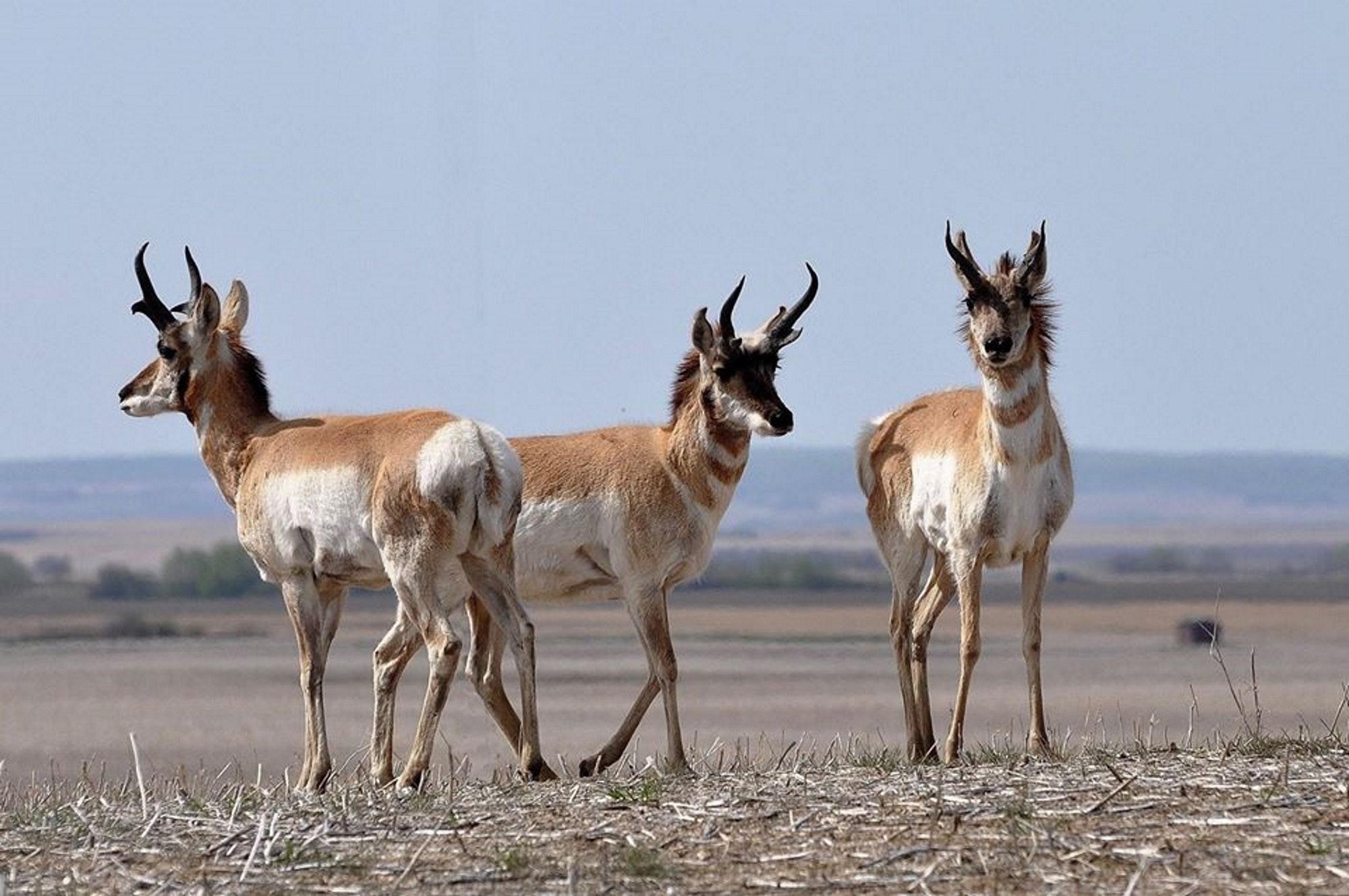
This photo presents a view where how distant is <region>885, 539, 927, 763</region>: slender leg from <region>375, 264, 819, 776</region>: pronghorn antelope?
44.7 inches

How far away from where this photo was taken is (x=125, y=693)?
4794 cm

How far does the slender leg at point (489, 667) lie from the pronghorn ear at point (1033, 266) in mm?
3788

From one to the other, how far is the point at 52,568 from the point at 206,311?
117520 millimetres

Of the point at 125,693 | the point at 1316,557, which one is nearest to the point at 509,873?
the point at 125,693

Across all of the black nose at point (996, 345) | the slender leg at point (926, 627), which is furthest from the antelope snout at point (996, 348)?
the slender leg at point (926, 627)

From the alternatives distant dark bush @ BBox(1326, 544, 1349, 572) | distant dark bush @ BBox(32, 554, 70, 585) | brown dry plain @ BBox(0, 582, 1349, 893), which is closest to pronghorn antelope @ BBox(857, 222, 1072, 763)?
brown dry plain @ BBox(0, 582, 1349, 893)

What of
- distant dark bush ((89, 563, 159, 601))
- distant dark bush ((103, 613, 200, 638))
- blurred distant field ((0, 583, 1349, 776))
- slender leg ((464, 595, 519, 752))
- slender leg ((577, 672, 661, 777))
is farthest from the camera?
distant dark bush ((89, 563, 159, 601))

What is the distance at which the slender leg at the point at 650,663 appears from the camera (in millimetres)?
16016

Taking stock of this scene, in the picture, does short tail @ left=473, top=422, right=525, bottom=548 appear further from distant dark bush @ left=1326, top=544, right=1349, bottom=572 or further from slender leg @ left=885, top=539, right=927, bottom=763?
distant dark bush @ left=1326, top=544, right=1349, bottom=572

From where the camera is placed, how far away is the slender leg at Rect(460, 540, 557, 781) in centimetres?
1479

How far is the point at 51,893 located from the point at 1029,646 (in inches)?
274

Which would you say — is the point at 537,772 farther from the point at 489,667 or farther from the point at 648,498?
the point at 648,498

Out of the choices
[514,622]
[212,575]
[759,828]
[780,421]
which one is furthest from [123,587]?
[759,828]

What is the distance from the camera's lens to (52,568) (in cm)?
13062
